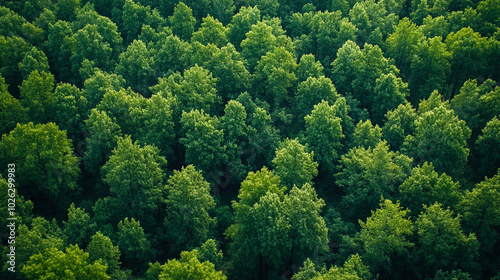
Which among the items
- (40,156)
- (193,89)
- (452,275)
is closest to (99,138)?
(40,156)

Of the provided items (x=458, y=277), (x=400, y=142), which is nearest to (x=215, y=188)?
(x=400, y=142)

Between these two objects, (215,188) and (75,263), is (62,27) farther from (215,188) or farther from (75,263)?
(75,263)

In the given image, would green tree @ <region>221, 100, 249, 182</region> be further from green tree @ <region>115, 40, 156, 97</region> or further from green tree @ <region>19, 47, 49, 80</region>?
green tree @ <region>19, 47, 49, 80</region>

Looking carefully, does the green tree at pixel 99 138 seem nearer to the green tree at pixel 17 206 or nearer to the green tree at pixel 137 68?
the green tree at pixel 17 206

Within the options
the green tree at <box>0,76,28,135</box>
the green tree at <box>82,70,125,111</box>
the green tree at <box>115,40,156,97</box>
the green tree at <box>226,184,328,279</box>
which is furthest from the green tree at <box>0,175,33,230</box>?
the green tree at <box>115,40,156,97</box>

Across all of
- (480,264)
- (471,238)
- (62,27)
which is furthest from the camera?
(62,27)

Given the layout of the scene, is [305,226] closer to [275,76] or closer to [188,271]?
[188,271]
